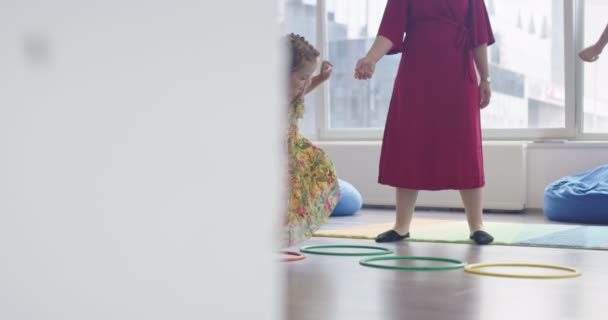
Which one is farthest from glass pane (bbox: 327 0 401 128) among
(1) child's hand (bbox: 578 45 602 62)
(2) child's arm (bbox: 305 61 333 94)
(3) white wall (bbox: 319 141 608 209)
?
(2) child's arm (bbox: 305 61 333 94)

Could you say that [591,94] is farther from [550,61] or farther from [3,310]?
[3,310]

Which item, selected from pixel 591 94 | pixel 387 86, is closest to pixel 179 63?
pixel 591 94

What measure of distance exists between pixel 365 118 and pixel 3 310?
6736 millimetres

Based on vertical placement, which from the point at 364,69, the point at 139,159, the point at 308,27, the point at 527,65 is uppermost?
the point at 308,27

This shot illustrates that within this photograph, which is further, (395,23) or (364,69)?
(395,23)

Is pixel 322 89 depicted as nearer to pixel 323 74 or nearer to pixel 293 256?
pixel 323 74

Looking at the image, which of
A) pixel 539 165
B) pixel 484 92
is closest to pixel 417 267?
pixel 484 92

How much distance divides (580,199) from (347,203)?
4.99 feet

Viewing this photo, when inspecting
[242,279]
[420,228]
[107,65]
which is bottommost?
[420,228]

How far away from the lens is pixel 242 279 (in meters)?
0.61

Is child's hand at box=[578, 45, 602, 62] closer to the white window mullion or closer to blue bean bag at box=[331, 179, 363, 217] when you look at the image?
blue bean bag at box=[331, 179, 363, 217]

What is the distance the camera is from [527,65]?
636 centimetres

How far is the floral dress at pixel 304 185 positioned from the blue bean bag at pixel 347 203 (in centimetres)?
214

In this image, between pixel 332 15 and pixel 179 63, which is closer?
pixel 179 63
